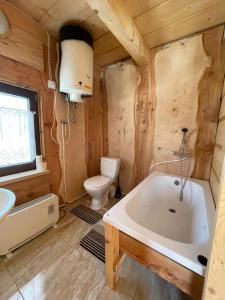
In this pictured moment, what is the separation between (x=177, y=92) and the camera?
5.62ft

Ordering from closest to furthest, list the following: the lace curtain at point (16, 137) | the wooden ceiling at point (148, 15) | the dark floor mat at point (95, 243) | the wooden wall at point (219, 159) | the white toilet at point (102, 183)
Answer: the wooden wall at point (219, 159) < the wooden ceiling at point (148, 15) < the dark floor mat at point (95, 243) < the lace curtain at point (16, 137) < the white toilet at point (102, 183)

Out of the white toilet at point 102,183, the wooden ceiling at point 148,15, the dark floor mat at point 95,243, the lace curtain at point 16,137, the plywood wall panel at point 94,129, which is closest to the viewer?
the wooden ceiling at point 148,15

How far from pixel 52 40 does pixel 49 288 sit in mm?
2464

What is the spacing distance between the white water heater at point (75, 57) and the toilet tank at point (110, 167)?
3.54 ft

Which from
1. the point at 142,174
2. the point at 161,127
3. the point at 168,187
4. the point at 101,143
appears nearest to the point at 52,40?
the point at 101,143

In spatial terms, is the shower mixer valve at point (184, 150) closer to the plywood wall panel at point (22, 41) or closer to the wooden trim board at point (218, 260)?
the wooden trim board at point (218, 260)

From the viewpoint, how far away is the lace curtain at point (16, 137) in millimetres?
1403

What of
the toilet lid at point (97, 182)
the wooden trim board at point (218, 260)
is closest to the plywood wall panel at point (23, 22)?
the toilet lid at point (97, 182)

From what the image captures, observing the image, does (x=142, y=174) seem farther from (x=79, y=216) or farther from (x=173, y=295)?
(x=173, y=295)

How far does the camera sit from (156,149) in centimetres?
195

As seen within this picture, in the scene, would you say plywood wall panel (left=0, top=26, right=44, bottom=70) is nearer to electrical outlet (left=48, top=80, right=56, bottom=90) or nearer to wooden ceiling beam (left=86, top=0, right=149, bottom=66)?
electrical outlet (left=48, top=80, right=56, bottom=90)

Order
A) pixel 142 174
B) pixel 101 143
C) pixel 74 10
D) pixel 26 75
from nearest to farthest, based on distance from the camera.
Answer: pixel 74 10 < pixel 26 75 < pixel 142 174 < pixel 101 143

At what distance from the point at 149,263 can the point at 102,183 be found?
117cm

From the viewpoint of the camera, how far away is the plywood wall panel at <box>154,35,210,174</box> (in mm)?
1568
